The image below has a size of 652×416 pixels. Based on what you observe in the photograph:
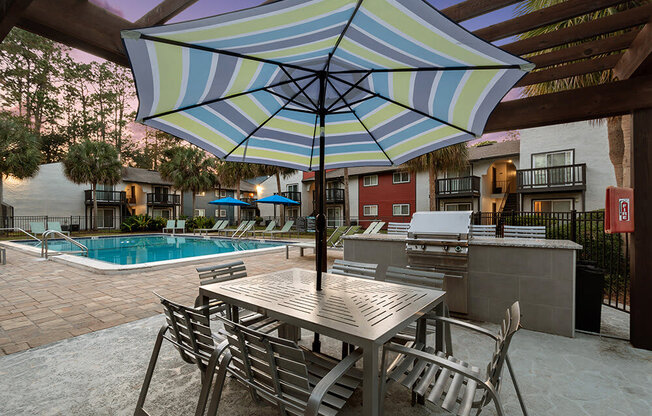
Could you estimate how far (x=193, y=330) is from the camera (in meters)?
1.90

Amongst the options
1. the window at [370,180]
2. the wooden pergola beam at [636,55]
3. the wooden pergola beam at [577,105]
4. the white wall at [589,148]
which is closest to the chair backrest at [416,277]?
the wooden pergola beam at [577,105]

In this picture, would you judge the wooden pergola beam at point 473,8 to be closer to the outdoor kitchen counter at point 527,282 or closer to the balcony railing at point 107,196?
the outdoor kitchen counter at point 527,282

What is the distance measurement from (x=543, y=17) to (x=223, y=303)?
13.7 ft

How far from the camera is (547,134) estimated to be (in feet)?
49.6

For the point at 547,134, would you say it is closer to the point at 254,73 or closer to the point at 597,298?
the point at 597,298

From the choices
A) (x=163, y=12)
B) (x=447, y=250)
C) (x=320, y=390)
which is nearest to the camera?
(x=320, y=390)

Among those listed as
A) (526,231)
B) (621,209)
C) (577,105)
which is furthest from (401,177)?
(621,209)

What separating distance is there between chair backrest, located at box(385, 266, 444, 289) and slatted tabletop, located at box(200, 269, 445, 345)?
33 cm

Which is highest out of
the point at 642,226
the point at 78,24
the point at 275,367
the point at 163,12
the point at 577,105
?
the point at 163,12

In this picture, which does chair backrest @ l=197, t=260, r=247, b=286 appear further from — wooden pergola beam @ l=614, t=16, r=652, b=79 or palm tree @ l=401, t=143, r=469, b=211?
palm tree @ l=401, t=143, r=469, b=211

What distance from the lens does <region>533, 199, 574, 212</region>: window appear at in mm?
14953

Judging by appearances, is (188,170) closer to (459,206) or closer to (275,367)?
(459,206)

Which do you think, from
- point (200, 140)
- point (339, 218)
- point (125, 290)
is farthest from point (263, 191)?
point (200, 140)

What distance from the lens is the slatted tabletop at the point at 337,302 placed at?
1.73 m
